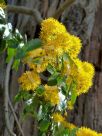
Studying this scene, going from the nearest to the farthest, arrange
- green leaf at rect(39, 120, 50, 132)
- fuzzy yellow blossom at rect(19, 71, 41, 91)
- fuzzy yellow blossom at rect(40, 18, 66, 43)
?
fuzzy yellow blossom at rect(40, 18, 66, 43), fuzzy yellow blossom at rect(19, 71, 41, 91), green leaf at rect(39, 120, 50, 132)

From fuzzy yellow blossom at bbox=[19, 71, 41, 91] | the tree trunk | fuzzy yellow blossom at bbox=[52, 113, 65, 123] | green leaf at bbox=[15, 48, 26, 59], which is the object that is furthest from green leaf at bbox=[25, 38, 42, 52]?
the tree trunk

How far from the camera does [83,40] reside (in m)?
2.13

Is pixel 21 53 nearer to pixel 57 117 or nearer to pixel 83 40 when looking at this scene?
pixel 57 117

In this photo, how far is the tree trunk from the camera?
204 centimetres

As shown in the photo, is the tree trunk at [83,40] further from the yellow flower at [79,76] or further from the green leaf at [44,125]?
the yellow flower at [79,76]

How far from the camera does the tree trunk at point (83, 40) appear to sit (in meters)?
2.04

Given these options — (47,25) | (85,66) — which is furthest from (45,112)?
(47,25)

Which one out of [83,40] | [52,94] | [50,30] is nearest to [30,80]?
[52,94]

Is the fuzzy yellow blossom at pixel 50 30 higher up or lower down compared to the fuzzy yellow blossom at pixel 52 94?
higher up

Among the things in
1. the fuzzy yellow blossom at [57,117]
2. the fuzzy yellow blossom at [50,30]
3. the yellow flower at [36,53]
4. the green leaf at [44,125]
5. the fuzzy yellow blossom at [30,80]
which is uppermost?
the fuzzy yellow blossom at [50,30]

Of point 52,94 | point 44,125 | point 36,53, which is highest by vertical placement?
point 36,53

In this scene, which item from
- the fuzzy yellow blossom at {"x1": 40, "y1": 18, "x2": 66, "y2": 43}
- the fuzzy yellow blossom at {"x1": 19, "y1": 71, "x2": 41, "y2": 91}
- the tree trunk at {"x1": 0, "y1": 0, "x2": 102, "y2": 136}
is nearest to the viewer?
the fuzzy yellow blossom at {"x1": 40, "y1": 18, "x2": 66, "y2": 43}

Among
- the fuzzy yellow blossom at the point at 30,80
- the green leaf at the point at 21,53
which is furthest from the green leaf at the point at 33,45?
the fuzzy yellow blossom at the point at 30,80

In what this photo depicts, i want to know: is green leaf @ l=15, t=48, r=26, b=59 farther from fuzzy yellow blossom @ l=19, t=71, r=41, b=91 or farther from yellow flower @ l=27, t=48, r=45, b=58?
fuzzy yellow blossom @ l=19, t=71, r=41, b=91
